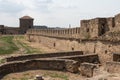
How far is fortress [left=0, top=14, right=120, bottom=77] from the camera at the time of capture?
1402 centimetres

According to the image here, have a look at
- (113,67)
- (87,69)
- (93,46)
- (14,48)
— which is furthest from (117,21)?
(14,48)

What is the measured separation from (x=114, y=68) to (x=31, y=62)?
4855 millimetres

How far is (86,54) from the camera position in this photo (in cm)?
1789

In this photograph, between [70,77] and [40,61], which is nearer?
[70,77]

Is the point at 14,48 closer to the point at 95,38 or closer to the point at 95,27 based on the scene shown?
the point at 95,27

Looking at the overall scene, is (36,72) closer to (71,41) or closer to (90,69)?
(90,69)

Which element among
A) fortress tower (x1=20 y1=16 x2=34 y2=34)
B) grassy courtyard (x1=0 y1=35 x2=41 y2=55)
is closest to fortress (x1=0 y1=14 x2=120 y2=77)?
grassy courtyard (x1=0 y1=35 x2=41 y2=55)

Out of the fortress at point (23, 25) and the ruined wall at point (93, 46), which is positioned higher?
the fortress at point (23, 25)

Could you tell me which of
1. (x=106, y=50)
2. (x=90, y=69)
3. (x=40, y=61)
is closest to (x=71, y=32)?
(x=106, y=50)

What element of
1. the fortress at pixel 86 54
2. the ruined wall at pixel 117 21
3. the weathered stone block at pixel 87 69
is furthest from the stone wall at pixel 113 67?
the ruined wall at pixel 117 21

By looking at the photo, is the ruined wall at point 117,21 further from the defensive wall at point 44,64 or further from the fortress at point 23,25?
the fortress at point 23,25

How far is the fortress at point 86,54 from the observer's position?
14.0 meters

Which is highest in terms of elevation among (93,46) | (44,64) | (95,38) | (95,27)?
(95,27)

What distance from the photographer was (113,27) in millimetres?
17188
